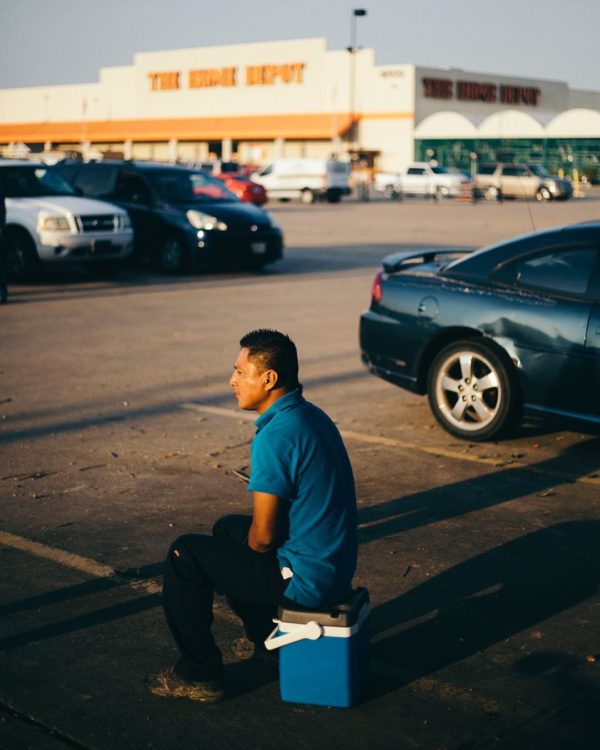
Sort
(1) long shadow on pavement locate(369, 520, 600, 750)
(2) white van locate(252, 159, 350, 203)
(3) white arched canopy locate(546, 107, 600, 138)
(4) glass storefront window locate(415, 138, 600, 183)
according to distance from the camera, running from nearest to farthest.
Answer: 1. (1) long shadow on pavement locate(369, 520, 600, 750)
2. (2) white van locate(252, 159, 350, 203)
3. (3) white arched canopy locate(546, 107, 600, 138)
4. (4) glass storefront window locate(415, 138, 600, 183)

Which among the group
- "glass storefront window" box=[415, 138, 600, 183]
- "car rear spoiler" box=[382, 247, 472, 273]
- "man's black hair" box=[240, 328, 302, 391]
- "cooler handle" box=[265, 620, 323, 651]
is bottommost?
"cooler handle" box=[265, 620, 323, 651]

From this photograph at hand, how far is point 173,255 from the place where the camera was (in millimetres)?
18688

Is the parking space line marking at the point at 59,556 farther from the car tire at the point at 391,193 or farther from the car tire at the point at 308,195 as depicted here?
the car tire at the point at 391,193

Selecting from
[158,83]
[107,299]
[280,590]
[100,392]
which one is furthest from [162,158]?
[280,590]

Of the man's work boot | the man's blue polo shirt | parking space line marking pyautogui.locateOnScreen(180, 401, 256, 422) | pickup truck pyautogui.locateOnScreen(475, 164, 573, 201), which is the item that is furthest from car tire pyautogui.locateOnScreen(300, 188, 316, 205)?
the man's blue polo shirt

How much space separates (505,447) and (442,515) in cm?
171

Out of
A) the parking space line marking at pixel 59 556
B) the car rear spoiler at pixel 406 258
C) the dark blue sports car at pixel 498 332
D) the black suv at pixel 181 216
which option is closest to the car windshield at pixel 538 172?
the black suv at pixel 181 216

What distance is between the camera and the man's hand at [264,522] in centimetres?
374

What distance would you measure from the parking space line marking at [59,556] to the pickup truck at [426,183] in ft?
163

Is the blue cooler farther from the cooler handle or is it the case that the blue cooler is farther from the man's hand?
the man's hand

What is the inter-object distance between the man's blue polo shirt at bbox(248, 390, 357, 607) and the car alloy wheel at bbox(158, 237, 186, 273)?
1497 centimetres

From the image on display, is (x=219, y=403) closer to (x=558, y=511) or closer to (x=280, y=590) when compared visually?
(x=558, y=511)

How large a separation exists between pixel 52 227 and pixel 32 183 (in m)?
1.53

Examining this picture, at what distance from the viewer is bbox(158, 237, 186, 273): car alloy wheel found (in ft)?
61.1
